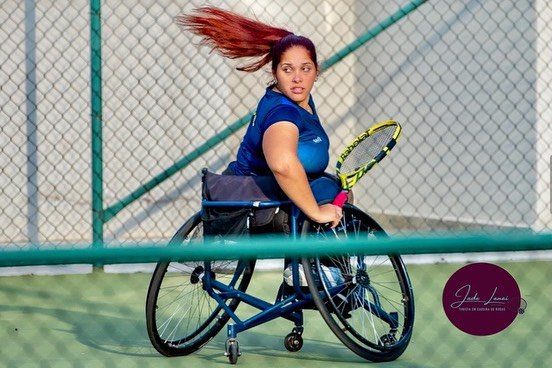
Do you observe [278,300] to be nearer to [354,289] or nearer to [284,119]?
[354,289]

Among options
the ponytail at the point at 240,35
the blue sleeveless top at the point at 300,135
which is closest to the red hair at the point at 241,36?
the ponytail at the point at 240,35

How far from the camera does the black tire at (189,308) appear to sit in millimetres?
5027

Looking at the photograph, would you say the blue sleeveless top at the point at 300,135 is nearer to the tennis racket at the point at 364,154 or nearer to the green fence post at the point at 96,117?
the tennis racket at the point at 364,154

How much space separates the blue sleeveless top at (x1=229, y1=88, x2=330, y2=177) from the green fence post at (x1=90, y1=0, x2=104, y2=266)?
7.79ft

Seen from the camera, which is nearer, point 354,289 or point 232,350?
point 354,289

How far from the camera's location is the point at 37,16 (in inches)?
300

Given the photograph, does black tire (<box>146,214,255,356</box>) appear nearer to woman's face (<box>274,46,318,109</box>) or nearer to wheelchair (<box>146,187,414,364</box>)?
wheelchair (<box>146,187,414,364</box>)

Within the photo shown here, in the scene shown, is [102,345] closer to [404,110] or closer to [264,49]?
[264,49]

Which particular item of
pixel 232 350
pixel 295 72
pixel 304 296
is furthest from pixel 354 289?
pixel 295 72

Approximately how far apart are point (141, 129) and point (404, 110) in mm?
1817

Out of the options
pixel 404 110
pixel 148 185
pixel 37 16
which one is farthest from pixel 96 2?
pixel 404 110

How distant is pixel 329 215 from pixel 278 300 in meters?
0.48

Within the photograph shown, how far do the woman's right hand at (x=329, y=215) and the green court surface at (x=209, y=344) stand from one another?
25.1 inches

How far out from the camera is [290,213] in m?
4.84
